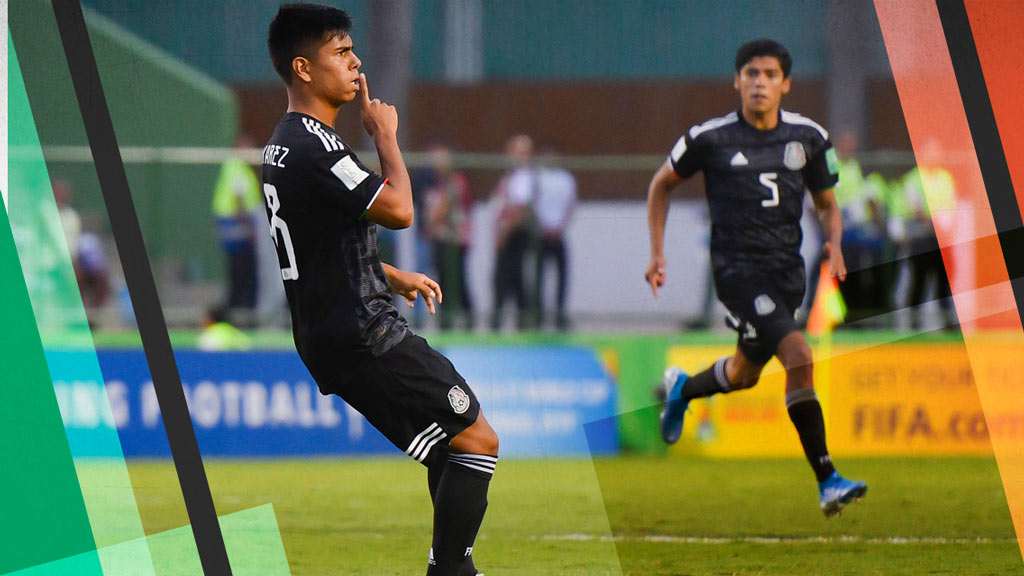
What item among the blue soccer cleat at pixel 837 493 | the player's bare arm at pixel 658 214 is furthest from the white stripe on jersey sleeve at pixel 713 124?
the blue soccer cleat at pixel 837 493

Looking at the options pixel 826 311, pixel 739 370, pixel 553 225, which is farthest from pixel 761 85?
pixel 553 225

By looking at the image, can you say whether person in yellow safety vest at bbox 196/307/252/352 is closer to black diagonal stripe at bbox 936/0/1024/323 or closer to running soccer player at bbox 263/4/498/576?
running soccer player at bbox 263/4/498/576

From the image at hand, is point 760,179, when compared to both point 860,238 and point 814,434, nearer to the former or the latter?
point 814,434

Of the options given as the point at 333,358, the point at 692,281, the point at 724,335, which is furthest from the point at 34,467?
the point at 724,335

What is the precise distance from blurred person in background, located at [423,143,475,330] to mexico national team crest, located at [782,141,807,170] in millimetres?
3586

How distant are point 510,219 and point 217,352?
7.57 ft

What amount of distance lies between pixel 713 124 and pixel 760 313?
32.0 inches

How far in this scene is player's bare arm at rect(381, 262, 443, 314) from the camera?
3420 millimetres

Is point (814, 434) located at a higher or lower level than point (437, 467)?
lower

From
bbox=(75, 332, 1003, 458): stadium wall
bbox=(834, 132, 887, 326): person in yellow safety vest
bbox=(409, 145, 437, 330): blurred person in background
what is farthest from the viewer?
bbox=(75, 332, 1003, 458): stadium wall

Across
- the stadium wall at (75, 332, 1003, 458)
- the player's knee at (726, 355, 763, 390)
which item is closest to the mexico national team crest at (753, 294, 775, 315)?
the player's knee at (726, 355, 763, 390)

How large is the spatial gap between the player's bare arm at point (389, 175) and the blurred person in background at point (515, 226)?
4681mm

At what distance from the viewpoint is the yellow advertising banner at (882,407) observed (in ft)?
27.1

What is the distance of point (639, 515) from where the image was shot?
5.79 meters
